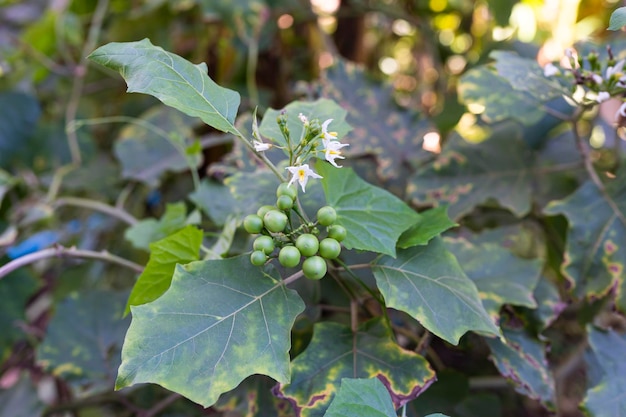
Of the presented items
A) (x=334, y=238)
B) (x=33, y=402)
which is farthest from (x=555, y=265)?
(x=33, y=402)

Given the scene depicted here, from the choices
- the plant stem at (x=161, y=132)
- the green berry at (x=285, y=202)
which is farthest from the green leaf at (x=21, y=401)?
the green berry at (x=285, y=202)

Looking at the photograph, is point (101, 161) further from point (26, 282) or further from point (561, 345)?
A: point (561, 345)

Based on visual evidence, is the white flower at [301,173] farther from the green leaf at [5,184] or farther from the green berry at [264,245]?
the green leaf at [5,184]

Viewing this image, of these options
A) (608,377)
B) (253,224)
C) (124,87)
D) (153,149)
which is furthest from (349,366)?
(124,87)

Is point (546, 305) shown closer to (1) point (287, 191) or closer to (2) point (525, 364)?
(2) point (525, 364)

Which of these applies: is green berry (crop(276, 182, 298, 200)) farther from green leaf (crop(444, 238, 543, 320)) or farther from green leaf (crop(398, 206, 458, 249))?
green leaf (crop(444, 238, 543, 320))

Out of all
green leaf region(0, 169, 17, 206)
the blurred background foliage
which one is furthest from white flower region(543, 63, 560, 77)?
green leaf region(0, 169, 17, 206)
